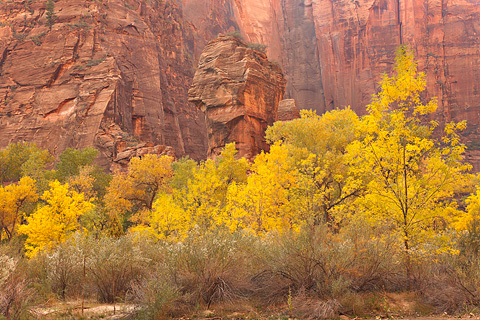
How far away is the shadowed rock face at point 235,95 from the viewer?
128 feet

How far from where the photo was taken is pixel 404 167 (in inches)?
429

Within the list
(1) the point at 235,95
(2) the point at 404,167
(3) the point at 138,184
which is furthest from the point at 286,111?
(2) the point at 404,167

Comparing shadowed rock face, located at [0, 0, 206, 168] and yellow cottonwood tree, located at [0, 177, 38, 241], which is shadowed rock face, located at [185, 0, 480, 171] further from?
yellow cottonwood tree, located at [0, 177, 38, 241]

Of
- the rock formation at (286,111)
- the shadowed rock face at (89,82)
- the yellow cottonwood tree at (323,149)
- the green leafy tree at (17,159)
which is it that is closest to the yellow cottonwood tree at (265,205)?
the yellow cottonwood tree at (323,149)

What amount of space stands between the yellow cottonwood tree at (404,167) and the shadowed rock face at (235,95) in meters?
26.9

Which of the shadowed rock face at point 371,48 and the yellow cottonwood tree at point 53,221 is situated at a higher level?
the shadowed rock face at point 371,48

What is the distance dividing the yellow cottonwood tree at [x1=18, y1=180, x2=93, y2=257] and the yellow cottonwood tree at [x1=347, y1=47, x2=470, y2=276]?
15382 mm

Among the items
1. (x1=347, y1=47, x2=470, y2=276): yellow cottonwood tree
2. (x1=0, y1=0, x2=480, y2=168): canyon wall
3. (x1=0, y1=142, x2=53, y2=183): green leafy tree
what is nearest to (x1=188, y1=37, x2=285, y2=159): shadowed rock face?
(x1=0, y1=0, x2=480, y2=168): canyon wall

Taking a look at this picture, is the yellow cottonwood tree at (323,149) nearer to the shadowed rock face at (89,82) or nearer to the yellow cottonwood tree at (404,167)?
the yellow cottonwood tree at (404,167)

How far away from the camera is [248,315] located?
31.2ft

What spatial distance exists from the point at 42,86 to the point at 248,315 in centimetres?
5394

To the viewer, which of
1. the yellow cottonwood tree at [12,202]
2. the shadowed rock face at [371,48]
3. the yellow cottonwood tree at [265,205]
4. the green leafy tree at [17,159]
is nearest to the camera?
the yellow cottonwood tree at [265,205]

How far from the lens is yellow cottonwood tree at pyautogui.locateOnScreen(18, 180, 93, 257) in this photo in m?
18.9

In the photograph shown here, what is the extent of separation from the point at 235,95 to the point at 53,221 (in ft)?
78.1
